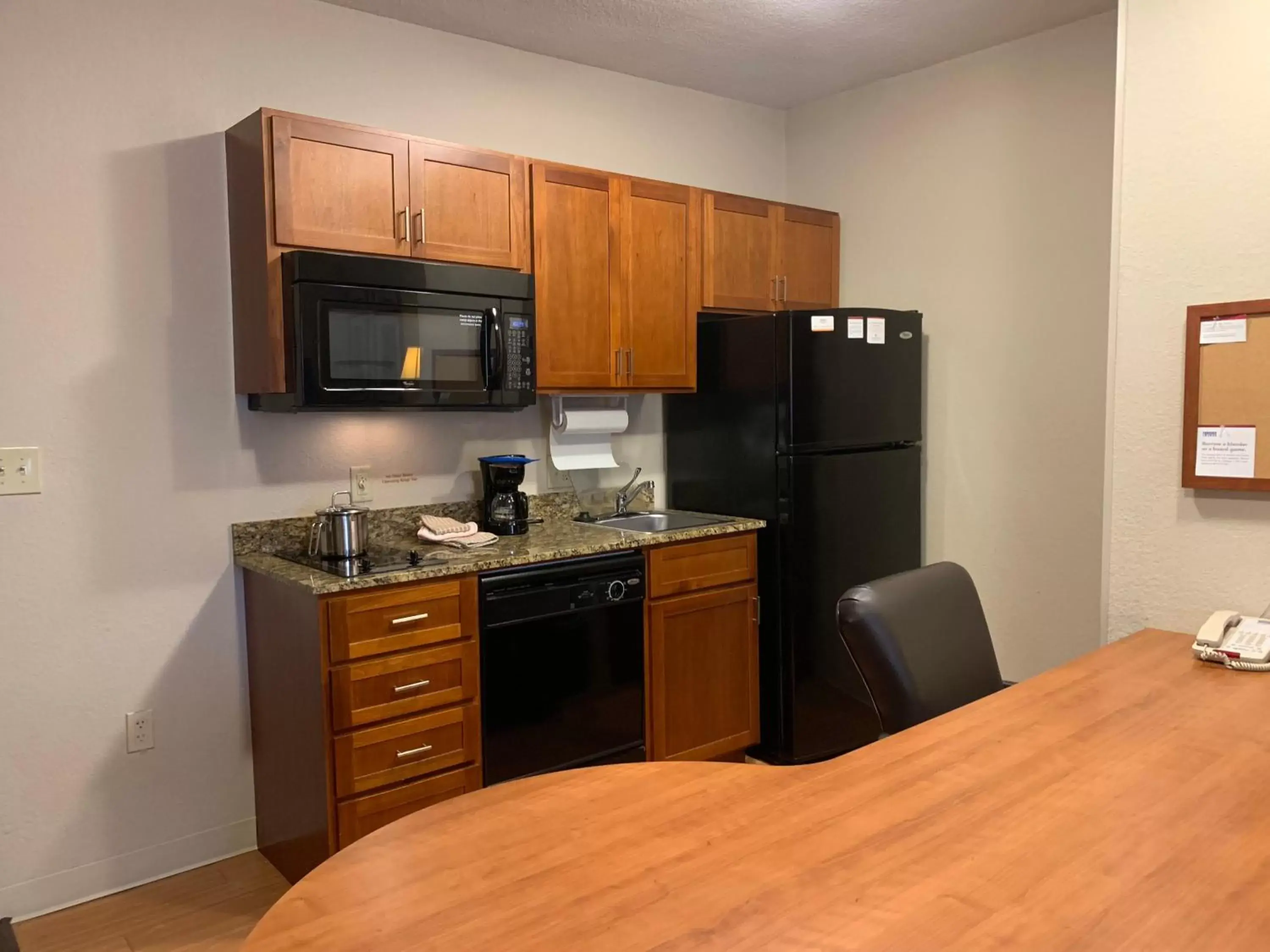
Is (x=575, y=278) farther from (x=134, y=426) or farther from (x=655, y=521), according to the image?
(x=134, y=426)

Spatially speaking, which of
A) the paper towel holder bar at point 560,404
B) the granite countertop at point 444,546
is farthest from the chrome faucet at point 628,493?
the paper towel holder bar at point 560,404

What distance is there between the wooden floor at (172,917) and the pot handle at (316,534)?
3.17 ft

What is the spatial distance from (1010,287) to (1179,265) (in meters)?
1.34

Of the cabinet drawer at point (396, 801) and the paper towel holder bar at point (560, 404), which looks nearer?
the cabinet drawer at point (396, 801)

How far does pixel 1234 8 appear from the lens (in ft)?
6.93

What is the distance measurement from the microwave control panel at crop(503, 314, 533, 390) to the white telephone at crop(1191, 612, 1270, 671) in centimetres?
199

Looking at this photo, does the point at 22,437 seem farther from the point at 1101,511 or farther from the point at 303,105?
the point at 1101,511

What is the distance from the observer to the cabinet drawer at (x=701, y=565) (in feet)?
10.4

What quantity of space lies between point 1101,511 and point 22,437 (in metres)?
3.43

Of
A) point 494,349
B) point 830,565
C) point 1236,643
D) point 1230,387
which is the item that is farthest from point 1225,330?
point 494,349

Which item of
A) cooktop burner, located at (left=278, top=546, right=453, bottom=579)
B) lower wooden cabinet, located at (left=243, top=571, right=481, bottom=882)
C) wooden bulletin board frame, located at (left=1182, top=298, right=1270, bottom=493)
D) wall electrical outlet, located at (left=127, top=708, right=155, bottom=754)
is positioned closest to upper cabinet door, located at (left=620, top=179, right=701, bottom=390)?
cooktop burner, located at (left=278, top=546, right=453, bottom=579)

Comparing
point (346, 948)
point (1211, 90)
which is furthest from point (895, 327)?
point (346, 948)

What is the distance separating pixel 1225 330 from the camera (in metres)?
2.16

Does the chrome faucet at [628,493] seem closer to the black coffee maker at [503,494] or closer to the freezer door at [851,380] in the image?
the black coffee maker at [503,494]
